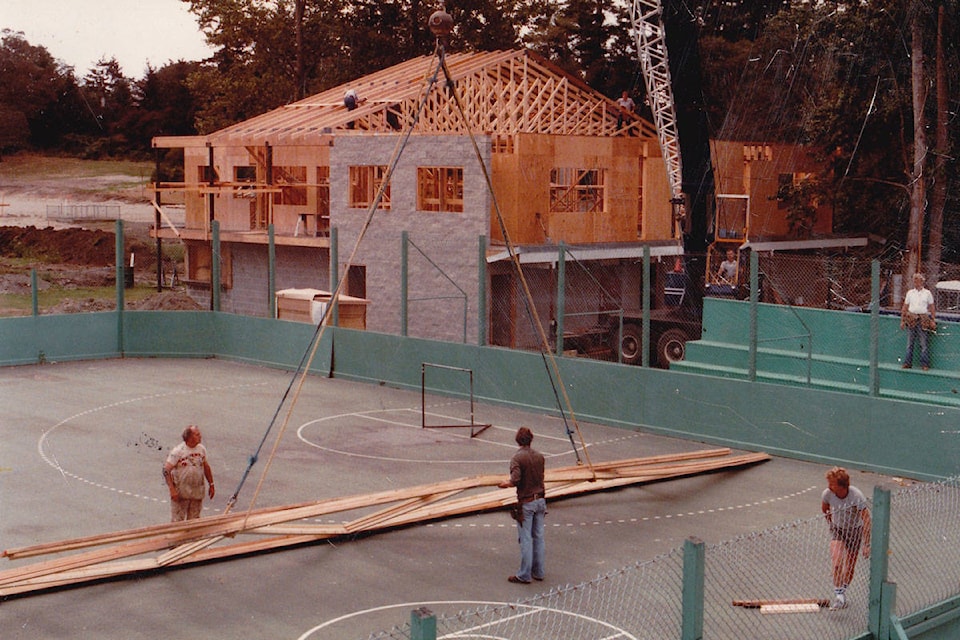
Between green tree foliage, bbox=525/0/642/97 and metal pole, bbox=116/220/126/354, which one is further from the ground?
green tree foliage, bbox=525/0/642/97

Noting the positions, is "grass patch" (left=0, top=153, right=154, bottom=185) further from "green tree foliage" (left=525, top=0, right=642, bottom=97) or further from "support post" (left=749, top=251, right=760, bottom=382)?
"support post" (left=749, top=251, right=760, bottom=382)

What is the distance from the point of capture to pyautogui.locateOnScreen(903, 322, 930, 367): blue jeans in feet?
75.6

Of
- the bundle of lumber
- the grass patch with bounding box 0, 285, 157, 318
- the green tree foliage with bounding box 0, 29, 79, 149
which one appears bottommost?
the bundle of lumber

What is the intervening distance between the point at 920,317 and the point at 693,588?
14.5 meters

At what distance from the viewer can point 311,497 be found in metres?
18.8

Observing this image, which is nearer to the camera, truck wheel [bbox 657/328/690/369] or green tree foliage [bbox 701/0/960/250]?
truck wheel [bbox 657/328/690/369]

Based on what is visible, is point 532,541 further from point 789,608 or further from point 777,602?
point 789,608

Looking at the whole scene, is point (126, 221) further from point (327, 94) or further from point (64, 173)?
point (327, 94)

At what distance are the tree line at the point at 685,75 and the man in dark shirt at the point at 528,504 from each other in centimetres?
2149

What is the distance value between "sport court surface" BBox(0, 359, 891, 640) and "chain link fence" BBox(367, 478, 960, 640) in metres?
0.53

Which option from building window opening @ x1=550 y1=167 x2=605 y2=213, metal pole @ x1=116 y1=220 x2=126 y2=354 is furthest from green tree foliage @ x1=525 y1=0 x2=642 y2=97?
metal pole @ x1=116 y1=220 x2=126 y2=354

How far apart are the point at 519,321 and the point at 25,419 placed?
43.2 feet

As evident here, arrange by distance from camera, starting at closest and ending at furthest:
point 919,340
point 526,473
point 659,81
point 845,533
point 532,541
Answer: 1. point 845,533
2. point 526,473
3. point 532,541
4. point 919,340
5. point 659,81

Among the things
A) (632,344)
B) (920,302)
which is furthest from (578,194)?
(920,302)
